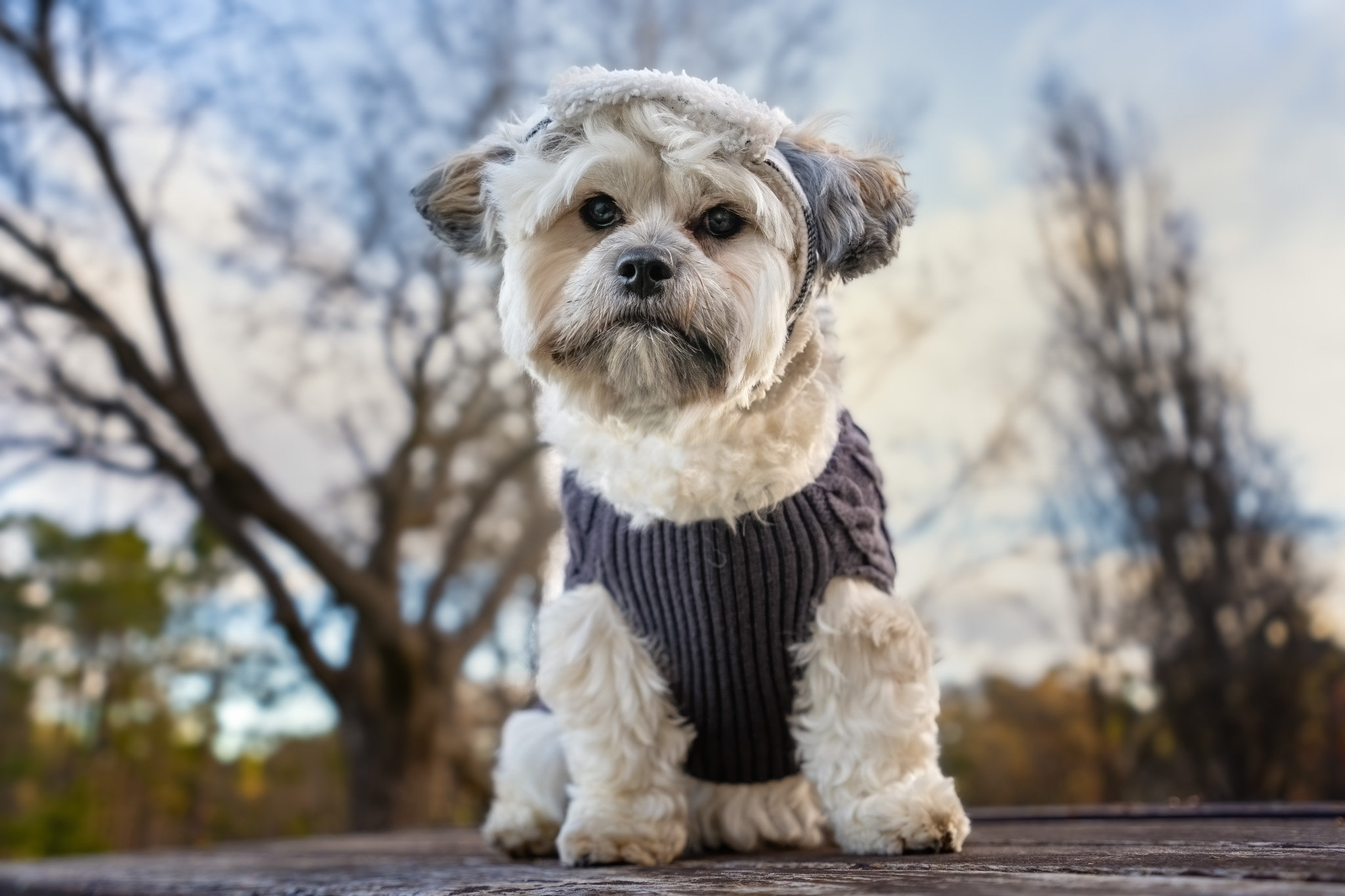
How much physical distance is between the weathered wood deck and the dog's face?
2.43 ft

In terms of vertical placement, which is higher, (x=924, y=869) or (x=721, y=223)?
(x=721, y=223)

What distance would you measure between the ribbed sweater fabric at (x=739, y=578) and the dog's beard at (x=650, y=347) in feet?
0.85

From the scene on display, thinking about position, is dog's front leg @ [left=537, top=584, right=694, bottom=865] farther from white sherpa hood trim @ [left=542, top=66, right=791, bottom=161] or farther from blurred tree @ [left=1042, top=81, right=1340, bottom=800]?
blurred tree @ [left=1042, top=81, right=1340, bottom=800]

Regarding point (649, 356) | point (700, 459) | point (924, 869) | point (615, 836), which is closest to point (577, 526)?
point (700, 459)

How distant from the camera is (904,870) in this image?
153 cm

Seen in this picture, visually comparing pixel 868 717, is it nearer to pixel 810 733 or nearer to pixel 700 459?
pixel 810 733

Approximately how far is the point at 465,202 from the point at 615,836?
3.79 ft

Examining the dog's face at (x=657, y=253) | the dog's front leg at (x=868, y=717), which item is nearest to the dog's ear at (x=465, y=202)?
the dog's face at (x=657, y=253)

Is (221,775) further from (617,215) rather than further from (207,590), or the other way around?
(617,215)

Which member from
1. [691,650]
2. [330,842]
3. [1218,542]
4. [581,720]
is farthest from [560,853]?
[1218,542]

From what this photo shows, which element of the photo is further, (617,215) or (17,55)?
(17,55)

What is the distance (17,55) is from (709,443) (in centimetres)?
662

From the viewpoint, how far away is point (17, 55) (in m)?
6.70

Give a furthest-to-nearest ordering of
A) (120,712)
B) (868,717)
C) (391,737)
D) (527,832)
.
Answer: (120,712), (391,737), (527,832), (868,717)
